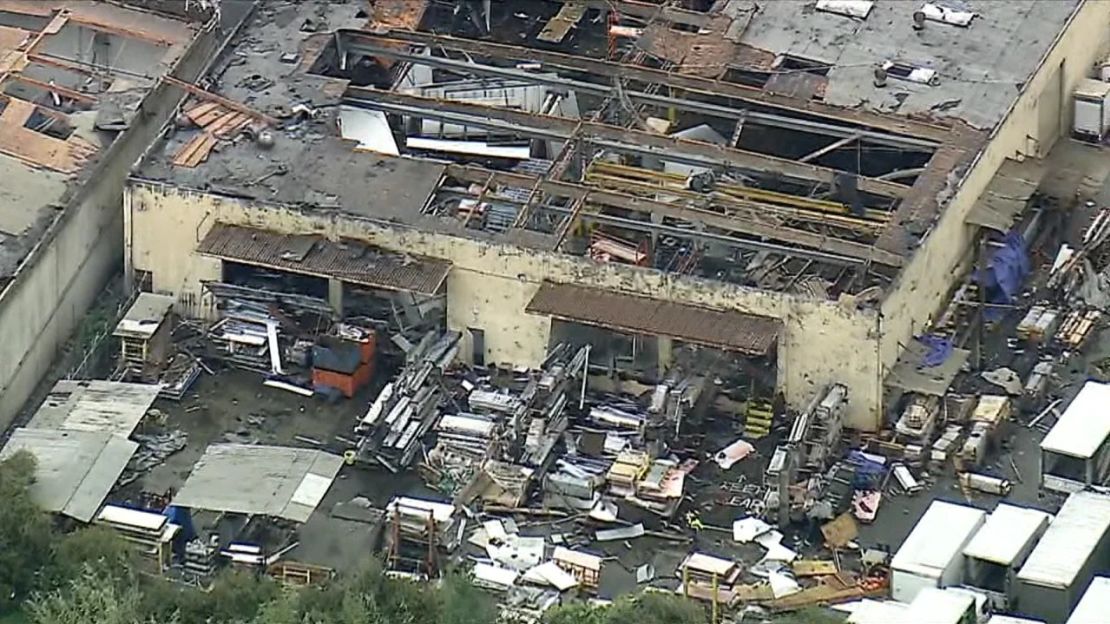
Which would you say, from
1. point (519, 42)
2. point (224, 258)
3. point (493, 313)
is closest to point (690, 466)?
point (493, 313)

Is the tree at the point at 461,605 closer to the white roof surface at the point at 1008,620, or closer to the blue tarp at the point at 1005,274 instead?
the white roof surface at the point at 1008,620

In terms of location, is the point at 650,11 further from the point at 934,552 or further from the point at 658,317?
the point at 934,552

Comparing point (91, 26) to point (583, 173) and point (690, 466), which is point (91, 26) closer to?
point (583, 173)

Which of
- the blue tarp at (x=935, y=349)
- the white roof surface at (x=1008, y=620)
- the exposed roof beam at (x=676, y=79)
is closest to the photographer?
the white roof surface at (x=1008, y=620)

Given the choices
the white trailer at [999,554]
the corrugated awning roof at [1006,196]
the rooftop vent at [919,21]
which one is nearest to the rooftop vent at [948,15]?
the rooftop vent at [919,21]

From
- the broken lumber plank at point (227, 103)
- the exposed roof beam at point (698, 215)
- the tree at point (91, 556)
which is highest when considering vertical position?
the broken lumber plank at point (227, 103)

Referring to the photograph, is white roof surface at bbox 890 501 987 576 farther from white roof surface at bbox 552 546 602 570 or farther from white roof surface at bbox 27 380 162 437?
white roof surface at bbox 27 380 162 437
